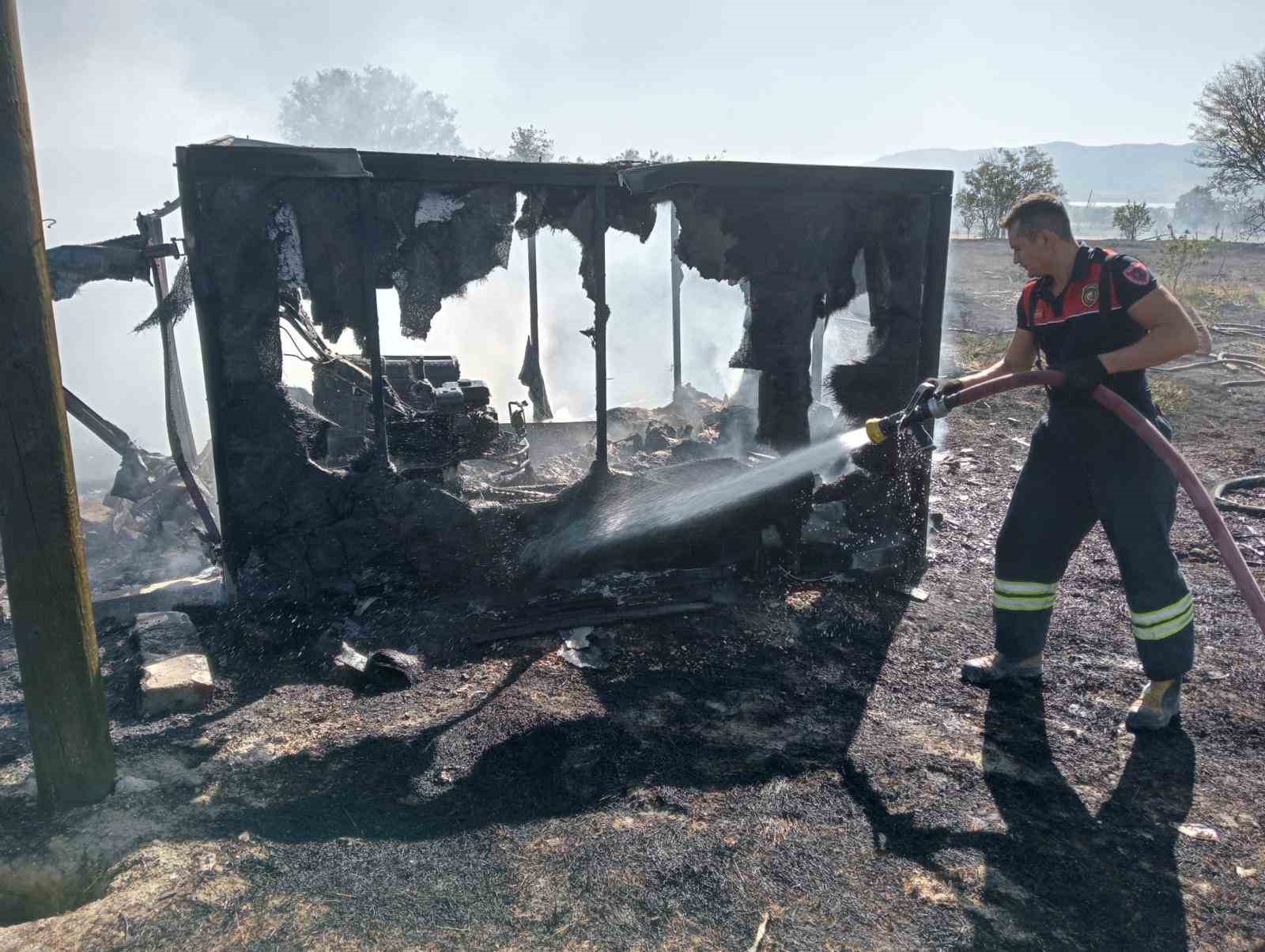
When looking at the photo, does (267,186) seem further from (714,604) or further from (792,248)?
(714,604)

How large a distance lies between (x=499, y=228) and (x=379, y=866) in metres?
3.88

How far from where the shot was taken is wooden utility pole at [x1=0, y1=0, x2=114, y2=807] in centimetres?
283

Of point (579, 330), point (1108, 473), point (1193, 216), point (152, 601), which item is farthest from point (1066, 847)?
point (1193, 216)

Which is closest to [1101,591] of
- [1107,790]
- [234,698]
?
[1107,790]

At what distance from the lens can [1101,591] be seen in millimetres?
5758

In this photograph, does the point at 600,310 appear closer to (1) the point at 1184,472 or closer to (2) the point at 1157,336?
(2) the point at 1157,336

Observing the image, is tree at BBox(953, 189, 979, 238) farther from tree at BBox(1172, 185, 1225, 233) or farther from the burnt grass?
tree at BBox(1172, 185, 1225, 233)

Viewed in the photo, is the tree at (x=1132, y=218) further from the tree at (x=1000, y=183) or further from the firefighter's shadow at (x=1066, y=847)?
the firefighter's shadow at (x=1066, y=847)

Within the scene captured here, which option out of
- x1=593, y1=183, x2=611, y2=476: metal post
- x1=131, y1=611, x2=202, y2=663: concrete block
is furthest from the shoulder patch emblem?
x1=131, y1=611, x2=202, y2=663: concrete block

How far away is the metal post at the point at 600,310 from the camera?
5504 mm

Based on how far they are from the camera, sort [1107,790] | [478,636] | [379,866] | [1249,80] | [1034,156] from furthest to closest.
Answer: [1034,156]
[1249,80]
[478,636]
[1107,790]
[379,866]

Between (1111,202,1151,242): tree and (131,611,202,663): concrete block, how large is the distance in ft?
102

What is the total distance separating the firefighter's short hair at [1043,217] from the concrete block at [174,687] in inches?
186

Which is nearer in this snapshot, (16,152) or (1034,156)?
(16,152)
